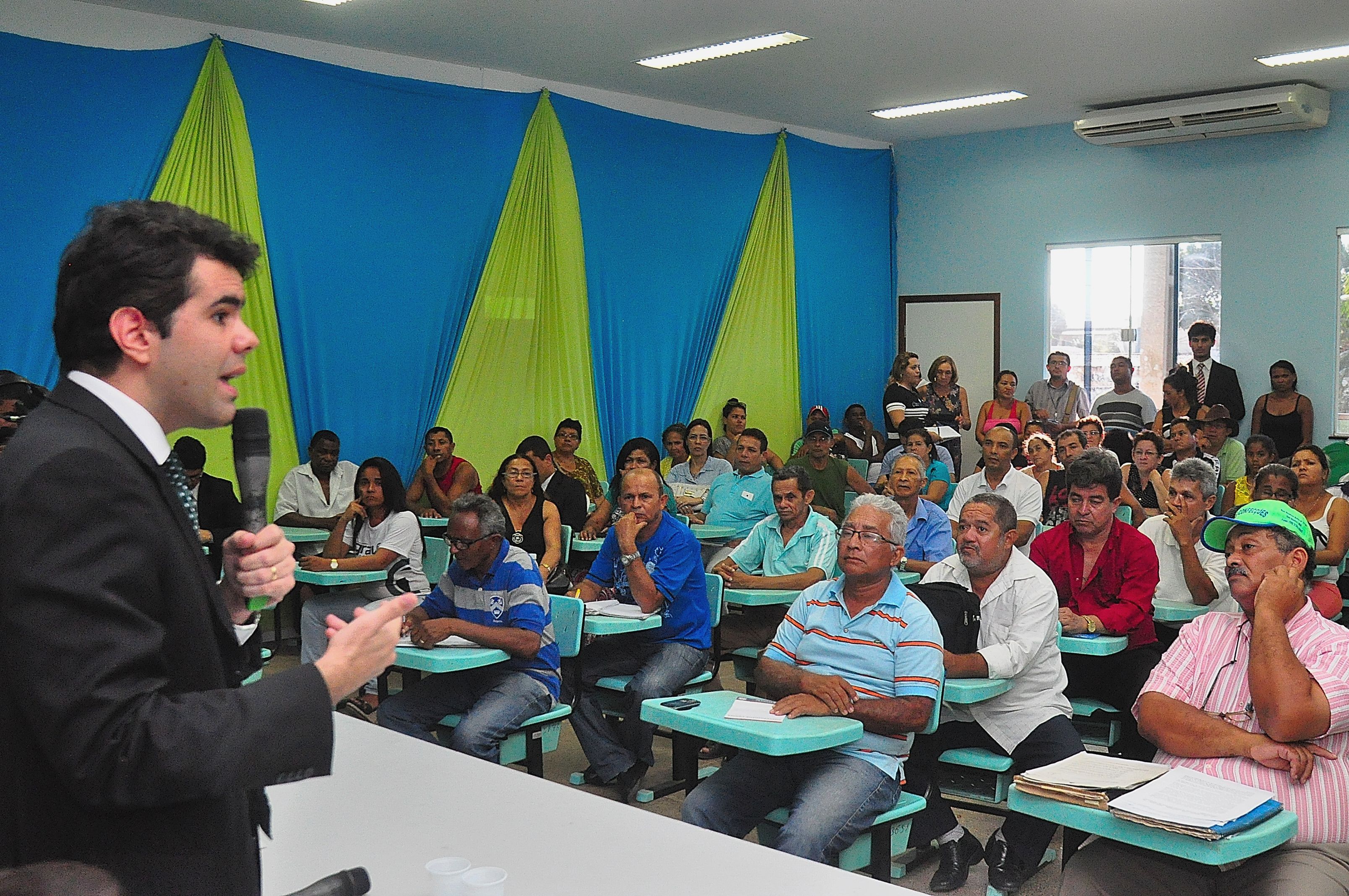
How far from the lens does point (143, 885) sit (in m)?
1.13

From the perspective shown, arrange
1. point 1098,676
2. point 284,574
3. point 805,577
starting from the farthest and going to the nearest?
point 805,577, point 1098,676, point 284,574

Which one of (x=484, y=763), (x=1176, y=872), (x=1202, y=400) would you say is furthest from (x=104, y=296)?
Answer: (x=1202, y=400)

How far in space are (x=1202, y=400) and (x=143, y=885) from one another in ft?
34.2

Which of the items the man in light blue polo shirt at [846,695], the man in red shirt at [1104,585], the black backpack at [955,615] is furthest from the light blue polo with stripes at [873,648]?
the man in red shirt at [1104,585]

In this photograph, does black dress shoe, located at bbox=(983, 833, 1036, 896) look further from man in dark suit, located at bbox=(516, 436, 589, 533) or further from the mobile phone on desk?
man in dark suit, located at bbox=(516, 436, 589, 533)

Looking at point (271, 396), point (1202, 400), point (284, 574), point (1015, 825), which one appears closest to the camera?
point (284, 574)

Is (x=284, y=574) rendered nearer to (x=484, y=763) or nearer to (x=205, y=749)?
(x=205, y=749)

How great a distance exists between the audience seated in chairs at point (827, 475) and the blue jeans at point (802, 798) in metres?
4.97

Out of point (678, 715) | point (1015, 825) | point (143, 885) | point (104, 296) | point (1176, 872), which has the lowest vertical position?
point (1015, 825)

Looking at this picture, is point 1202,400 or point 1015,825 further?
point 1202,400

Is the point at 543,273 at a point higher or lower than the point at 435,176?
lower

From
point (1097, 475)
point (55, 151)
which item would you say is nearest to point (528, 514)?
point (1097, 475)

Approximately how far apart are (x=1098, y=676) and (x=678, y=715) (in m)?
2.04

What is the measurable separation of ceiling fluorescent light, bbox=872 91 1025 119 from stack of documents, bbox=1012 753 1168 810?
8.18 metres
